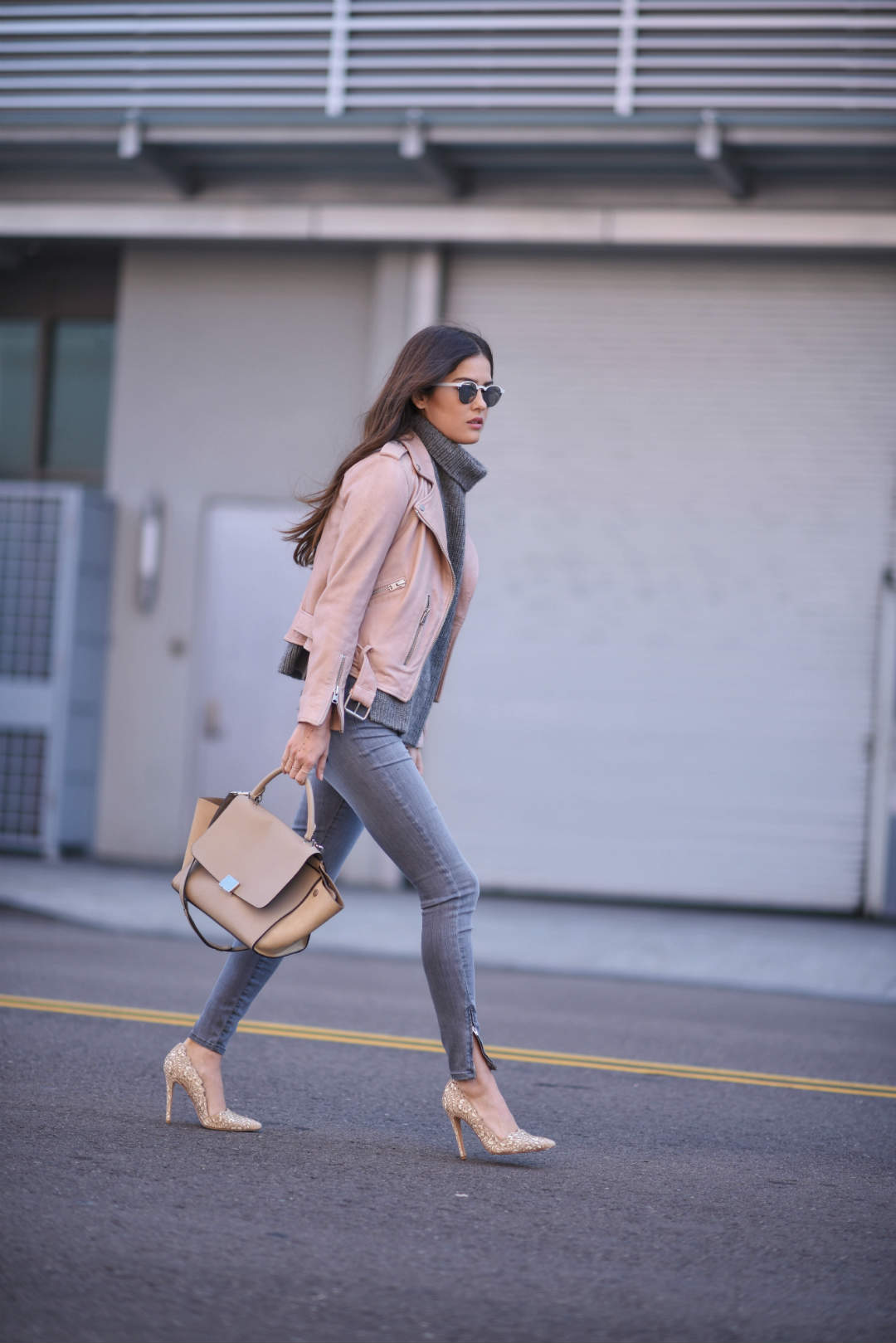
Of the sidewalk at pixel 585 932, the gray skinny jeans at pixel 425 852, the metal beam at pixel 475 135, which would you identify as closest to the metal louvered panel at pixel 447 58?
the metal beam at pixel 475 135

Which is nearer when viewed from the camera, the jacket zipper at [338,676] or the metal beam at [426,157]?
the jacket zipper at [338,676]

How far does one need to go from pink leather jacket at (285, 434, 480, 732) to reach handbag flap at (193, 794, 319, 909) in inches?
12.3

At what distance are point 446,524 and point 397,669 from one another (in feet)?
1.44

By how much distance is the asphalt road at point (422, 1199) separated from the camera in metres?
2.96

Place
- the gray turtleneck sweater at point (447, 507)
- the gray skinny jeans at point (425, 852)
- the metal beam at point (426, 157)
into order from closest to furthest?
the gray skinny jeans at point (425, 852)
the gray turtleneck sweater at point (447, 507)
the metal beam at point (426, 157)

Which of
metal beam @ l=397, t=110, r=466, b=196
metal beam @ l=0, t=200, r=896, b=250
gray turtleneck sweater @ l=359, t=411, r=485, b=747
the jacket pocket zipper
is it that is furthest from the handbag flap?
metal beam @ l=0, t=200, r=896, b=250

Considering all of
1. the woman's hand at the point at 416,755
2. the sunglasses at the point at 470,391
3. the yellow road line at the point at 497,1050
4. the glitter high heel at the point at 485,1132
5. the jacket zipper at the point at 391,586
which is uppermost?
the sunglasses at the point at 470,391

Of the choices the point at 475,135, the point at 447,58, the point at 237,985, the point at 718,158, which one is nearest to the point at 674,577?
the point at 718,158

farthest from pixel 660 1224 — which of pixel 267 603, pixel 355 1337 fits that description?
pixel 267 603

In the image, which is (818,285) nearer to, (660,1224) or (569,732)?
(569,732)

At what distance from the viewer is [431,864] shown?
409cm

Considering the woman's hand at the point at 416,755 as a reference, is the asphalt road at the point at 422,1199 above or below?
below

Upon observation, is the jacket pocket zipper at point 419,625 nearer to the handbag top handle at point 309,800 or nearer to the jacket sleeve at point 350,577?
the jacket sleeve at point 350,577

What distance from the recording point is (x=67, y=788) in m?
13.0
